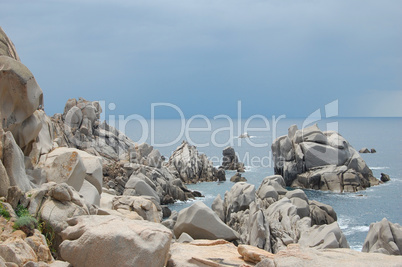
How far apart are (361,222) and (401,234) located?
19.0m

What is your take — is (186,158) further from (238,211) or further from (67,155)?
(67,155)

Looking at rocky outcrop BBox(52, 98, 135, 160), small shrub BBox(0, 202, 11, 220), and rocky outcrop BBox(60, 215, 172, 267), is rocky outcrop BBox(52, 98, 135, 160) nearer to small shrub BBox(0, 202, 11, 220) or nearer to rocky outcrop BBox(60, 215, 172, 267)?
small shrub BBox(0, 202, 11, 220)

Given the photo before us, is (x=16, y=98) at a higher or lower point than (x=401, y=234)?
higher

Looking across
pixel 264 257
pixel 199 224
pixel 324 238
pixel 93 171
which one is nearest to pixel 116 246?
pixel 264 257

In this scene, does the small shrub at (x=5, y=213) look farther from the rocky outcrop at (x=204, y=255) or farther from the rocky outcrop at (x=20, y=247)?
the rocky outcrop at (x=204, y=255)

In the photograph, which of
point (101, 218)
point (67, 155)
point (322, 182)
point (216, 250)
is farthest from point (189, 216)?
point (322, 182)

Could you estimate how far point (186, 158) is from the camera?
238 feet

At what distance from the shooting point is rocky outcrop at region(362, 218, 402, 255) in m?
23.5

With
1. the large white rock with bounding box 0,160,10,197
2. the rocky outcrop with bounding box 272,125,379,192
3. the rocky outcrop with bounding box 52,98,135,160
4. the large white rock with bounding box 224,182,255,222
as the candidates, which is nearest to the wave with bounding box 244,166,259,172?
the rocky outcrop with bounding box 272,125,379,192

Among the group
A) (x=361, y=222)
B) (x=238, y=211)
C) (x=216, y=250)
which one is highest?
(x=216, y=250)

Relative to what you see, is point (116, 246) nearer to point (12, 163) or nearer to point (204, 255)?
point (204, 255)

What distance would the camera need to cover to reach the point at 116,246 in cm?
1005

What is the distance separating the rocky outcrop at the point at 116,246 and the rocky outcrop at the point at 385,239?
1707cm

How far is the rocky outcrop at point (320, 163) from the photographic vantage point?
60.6 metres
